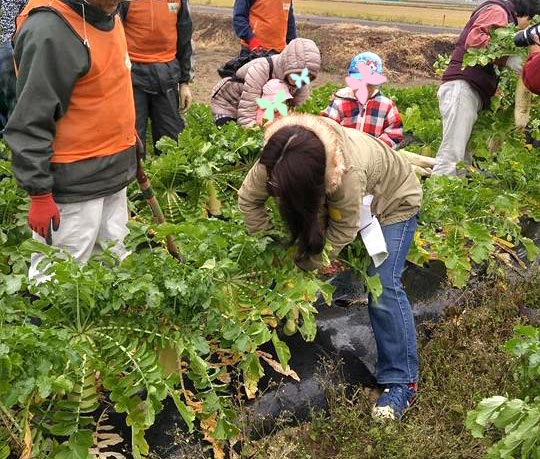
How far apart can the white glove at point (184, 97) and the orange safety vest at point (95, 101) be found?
84.3 inches

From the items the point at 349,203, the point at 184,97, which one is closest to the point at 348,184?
the point at 349,203

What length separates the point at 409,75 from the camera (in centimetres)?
1541

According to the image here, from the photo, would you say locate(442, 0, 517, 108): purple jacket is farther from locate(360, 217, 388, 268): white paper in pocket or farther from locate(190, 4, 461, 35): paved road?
locate(190, 4, 461, 35): paved road

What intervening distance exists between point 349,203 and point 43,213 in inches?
51.2

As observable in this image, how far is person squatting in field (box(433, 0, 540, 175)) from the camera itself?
4949 mm

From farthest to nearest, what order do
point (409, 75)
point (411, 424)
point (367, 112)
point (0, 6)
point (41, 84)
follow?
point (409, 75), point (0, 6), point (367, 112), point (411, 424), point (41, 84)

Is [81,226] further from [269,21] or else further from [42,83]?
[269,21]

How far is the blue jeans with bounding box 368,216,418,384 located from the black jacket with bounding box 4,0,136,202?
1.56 m

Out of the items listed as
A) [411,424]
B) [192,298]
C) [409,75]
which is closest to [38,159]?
[192,298]

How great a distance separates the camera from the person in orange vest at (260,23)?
6.04 metres

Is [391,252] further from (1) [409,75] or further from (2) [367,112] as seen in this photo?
(1) [409,75]

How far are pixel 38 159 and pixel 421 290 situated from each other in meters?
2.48

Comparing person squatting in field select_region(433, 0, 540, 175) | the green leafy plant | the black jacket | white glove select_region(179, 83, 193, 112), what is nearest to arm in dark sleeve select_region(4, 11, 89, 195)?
the black jacket

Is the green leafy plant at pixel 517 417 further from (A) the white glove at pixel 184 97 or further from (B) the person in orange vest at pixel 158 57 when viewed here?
(A) the white glove at pixel 184 97
